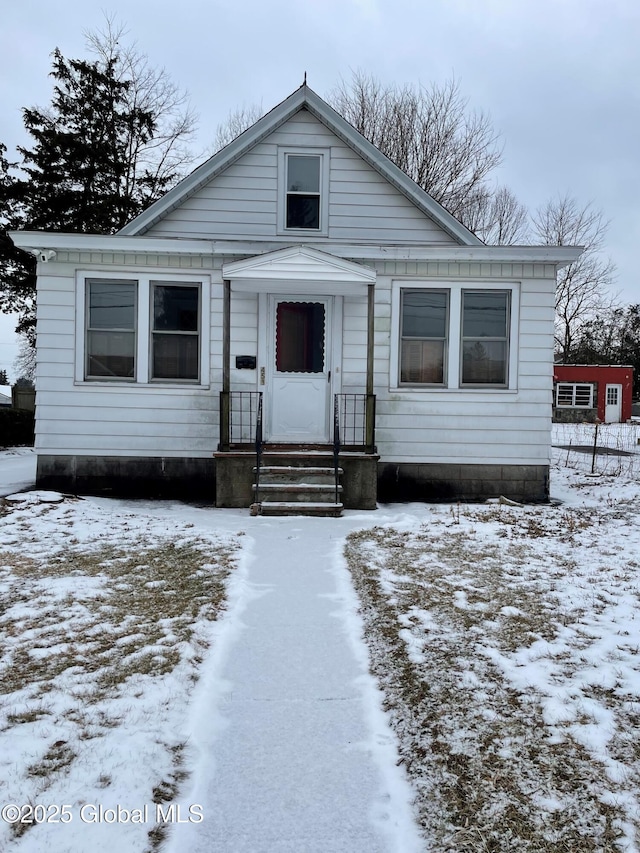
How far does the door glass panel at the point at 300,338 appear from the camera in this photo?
8656mm

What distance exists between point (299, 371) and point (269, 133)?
13.0ft

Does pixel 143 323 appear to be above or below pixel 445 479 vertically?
above

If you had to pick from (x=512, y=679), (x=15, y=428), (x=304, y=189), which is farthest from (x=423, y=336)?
(x=15, y=428)

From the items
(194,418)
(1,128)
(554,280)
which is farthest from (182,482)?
(1,128)

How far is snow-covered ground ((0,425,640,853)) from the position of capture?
2039mm

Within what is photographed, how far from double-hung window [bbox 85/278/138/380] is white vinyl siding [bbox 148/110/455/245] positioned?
152 centimetres

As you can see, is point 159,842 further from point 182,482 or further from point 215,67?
point 215,67

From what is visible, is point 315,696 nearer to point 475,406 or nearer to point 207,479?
point 207,479

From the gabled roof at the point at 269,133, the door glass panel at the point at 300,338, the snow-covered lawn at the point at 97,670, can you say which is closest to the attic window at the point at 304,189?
the gabled roof at the point at 269,133

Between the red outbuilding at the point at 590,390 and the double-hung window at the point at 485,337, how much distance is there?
25299mm

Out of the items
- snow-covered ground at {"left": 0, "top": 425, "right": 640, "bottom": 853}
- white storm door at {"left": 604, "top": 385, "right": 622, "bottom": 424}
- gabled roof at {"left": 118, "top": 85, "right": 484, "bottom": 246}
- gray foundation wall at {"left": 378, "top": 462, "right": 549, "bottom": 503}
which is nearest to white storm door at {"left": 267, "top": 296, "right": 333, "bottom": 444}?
gray foundation wall at {"left": 378, "top": 462, "right": 549, "bottom": 503}

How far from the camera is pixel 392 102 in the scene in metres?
23.7

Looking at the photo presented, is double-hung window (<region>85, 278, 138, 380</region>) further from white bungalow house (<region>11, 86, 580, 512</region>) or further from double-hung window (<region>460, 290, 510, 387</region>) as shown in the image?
double-hung window (<region>460, 290, 510, 387</region>)

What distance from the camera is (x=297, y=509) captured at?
7.30 metres
